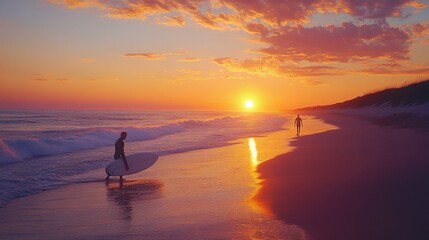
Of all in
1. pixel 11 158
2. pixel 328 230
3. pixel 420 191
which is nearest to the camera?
pixel 328 230

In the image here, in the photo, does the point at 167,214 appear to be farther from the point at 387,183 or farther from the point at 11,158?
the point at 11,158

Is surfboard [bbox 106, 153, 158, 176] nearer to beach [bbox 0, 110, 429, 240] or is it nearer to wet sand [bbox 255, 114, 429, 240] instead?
beach [bbox 0, 110, 429, 240]

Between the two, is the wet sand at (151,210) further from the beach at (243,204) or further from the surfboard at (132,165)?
the surfboard at (132,165)

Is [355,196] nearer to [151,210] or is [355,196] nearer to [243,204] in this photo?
[243,204]

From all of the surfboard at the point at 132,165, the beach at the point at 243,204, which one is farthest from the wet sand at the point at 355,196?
the surfboard at the point at 132,165

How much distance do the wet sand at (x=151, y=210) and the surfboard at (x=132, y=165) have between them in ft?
1.10

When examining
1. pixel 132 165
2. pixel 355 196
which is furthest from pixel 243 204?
pixel 132 165

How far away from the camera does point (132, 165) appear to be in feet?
44.5

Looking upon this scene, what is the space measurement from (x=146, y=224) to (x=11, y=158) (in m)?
14.7

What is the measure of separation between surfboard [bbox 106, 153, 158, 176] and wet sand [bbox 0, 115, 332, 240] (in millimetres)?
334

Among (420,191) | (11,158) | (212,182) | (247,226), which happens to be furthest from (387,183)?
(11,158)

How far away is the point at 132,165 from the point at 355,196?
8424 mm

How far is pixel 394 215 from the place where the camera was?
6527 millimetres

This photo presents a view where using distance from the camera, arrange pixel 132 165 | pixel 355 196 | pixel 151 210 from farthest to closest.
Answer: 1. pixel 132 165
2. pixel 151 210
3. pixel 355 196
